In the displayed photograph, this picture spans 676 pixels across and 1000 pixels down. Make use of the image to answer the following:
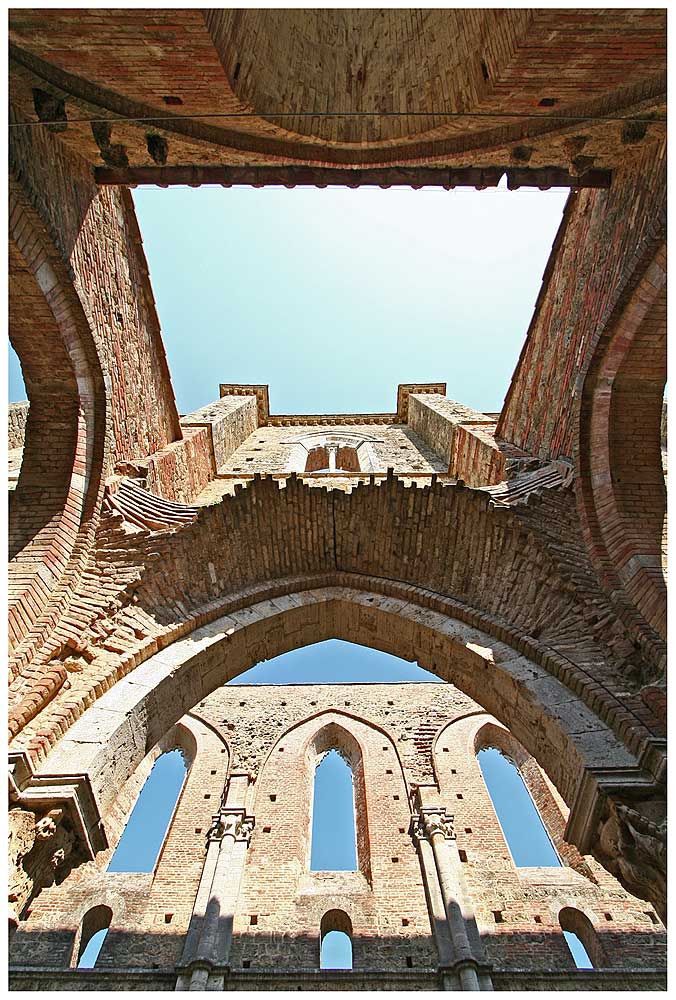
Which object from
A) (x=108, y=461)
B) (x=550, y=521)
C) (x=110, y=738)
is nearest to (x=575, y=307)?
(x=550, y=521)

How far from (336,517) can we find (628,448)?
116 inches

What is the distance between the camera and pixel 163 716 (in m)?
4.65

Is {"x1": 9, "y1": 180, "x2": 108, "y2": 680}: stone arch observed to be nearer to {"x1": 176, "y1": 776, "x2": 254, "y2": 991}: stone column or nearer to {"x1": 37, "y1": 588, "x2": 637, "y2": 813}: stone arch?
{"x1": 37, "y1": 588, "x2": 637, "y2": 813}: stone arch

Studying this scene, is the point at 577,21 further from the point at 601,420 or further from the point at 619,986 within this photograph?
the point at 619,986

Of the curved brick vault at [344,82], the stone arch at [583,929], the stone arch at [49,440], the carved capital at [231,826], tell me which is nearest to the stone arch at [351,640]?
the stone arch at [49,440]

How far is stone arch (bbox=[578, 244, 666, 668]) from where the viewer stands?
4.75m

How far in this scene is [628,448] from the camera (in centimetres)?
561

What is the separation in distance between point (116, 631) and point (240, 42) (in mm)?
4921

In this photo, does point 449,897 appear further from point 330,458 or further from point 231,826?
point 330,458

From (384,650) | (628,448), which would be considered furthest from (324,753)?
(628,448)

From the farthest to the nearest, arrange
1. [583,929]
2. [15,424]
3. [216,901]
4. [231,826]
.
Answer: [15,424], [231,826], [583,929], [216,901]

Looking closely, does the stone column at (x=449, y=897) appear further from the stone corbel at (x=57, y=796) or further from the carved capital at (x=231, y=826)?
the stone corbel at (x=57, y=796)

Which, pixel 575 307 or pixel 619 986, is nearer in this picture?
pixel 575 307

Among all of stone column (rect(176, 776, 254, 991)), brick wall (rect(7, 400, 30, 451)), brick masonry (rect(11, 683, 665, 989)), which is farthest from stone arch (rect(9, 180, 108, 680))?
brick masonry (rect(11, 683, 665, 989))
